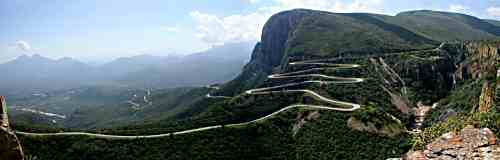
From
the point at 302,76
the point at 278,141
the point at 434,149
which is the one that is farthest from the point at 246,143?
the point at 434,149

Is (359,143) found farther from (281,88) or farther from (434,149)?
(434,149)

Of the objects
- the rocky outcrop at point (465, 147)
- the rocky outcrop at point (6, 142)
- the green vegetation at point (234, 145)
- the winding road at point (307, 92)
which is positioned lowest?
the green vegetation at point (234, 145)

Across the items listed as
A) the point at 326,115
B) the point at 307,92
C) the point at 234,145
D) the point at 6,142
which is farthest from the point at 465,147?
the point at 307,92

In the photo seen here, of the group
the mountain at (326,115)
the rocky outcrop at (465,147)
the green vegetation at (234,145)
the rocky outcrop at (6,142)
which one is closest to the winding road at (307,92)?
the mountain at (326,115)

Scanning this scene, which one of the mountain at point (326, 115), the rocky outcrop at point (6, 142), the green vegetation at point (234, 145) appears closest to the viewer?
the rocky outcrop at point (6, 142)

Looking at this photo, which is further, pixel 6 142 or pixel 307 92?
pixel 307 92

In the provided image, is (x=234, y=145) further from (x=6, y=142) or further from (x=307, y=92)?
(x=6, y=142)

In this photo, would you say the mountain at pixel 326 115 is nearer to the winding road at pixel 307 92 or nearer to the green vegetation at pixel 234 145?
the green vegetation at pixel 234 145

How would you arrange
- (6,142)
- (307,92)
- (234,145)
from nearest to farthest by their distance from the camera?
(6,142)
(234,145)
(307,92)
